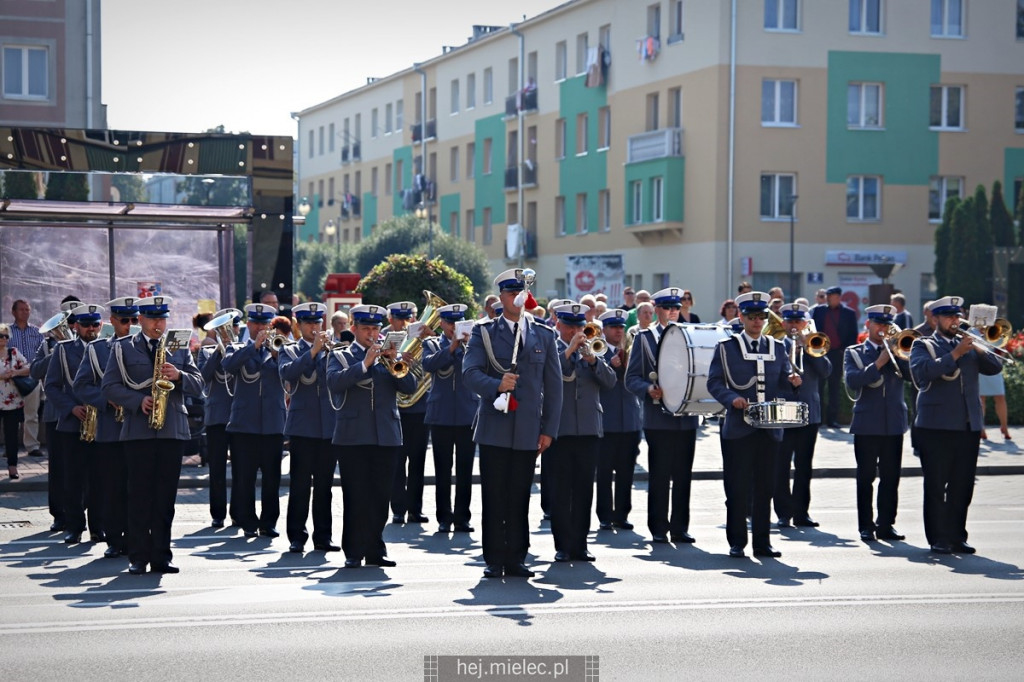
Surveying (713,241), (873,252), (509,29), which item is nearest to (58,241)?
(713,241)

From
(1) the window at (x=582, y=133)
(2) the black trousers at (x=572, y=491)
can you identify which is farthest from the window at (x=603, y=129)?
(2) the black trousers at (x=572, y=491)

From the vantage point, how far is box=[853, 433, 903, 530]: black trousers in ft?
45.1

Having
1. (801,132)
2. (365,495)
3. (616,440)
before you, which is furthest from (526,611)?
(801,132)

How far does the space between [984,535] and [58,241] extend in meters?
13.6

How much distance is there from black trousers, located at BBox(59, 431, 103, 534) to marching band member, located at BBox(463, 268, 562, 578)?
3764 mm

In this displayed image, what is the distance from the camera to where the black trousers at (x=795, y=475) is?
48.2 ft

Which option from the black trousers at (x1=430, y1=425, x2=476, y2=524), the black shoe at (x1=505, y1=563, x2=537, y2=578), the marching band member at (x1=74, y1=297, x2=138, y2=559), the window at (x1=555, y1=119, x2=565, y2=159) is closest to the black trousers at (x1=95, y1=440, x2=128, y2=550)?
the marching band member at (x1=74, y1=297, x2=138, y2=559)

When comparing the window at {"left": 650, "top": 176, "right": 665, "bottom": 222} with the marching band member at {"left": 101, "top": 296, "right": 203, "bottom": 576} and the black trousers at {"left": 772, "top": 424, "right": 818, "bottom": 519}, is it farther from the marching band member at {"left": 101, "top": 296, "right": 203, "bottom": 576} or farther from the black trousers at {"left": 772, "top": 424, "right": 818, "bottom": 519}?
the marching band member at {"left": 101, "top": 296, "right": 203, "bottom": 576}

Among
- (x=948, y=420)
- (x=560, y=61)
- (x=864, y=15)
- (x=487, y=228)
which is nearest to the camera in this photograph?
(x=948, y=420)

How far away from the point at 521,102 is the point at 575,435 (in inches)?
1953

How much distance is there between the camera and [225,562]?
40.3 ft

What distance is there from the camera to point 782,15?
47750mm

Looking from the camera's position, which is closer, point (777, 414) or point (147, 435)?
point (147, 435)

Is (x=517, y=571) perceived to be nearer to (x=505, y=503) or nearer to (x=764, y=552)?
(x=505, y=503)
